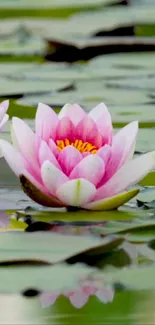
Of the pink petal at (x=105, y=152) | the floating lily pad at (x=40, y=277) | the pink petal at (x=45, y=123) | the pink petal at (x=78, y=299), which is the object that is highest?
the pink petal at (x=45, y=123)

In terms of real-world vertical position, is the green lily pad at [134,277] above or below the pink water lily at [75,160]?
below

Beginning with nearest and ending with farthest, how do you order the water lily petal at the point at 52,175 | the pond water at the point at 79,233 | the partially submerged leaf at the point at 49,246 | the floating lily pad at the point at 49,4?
1. the pond water at the point at 79,233
2. the partially submerged leaf at the point at 49,246
3. the water lily petal at the point at 52,175
4. the floating lily pad at the point at 49,4

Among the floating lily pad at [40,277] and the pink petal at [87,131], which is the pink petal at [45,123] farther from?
the floating lily pad at [40,277]

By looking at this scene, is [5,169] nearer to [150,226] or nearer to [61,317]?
[150,226]

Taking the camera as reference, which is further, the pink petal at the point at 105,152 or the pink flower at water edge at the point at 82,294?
the pink petal at the point at 105,152

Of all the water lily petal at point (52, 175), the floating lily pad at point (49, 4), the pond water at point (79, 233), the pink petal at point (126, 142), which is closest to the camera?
the pond water at point (79, 233)

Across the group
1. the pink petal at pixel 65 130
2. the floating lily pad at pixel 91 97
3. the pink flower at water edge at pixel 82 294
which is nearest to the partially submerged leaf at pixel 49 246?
the pink flower at water edge at pixel 82 294

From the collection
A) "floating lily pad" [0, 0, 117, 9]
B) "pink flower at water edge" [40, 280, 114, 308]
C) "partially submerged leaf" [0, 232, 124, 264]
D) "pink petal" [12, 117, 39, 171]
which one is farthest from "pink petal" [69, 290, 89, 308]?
"floating lily pad" [0, 0, 117, 9]
